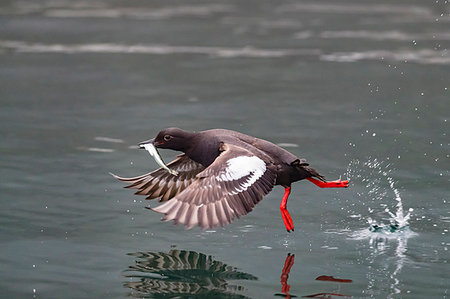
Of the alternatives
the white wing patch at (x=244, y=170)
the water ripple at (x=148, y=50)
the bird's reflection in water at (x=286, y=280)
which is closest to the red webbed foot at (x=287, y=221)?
the bird's reflection in water at (x=286, y=280)

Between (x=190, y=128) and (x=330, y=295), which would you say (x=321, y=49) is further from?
(x=330, y=295)

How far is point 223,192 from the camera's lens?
7.46m

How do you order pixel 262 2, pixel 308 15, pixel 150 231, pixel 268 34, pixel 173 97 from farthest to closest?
pixel 262 2 → pixel 308 15 → pixel 268 34 → pixel 173 97 → pixel 150 231

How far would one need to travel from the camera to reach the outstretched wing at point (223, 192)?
23.7ft

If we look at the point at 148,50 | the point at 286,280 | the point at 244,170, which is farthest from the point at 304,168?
the point at 148,50

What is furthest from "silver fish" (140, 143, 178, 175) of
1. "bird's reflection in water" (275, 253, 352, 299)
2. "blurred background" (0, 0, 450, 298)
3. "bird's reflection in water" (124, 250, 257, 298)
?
"bird's reflection in water" (275, 253, 352, 299)

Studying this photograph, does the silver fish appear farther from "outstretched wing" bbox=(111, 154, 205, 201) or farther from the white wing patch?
the white wing patch

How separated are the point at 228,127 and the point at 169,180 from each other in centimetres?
369

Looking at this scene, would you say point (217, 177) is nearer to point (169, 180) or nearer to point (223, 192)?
point (223, 192)

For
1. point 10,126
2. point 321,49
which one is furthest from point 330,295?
point 321,49

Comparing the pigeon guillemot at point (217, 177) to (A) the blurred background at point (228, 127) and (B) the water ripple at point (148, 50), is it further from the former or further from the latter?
(B) the water ripple at point (148, 50)

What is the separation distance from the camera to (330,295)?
686cm

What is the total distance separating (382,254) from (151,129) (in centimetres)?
529

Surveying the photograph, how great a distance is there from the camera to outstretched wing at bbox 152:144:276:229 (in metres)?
7.21
